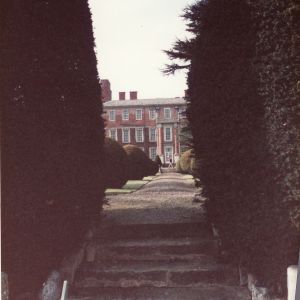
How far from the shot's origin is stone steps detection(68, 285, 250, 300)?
468 cm

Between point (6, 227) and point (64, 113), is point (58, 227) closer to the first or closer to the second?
point (6, 227)

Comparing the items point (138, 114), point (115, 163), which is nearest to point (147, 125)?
point (138, 114)

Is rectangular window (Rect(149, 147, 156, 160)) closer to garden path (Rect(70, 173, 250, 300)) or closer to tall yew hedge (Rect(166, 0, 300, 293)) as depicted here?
garden path (Rect(70, 173, 250, 300))

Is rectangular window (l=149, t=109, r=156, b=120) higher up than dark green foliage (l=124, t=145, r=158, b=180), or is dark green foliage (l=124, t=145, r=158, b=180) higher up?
rectangular window (l=149, t=109, r=156, b=120)

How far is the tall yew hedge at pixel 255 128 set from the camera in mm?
3885

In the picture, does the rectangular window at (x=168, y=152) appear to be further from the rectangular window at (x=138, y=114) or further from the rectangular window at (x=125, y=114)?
the rectangular window at (x=125, y=114)

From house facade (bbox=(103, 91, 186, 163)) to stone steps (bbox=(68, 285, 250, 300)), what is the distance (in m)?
27.4

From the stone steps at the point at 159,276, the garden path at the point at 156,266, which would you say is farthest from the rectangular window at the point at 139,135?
the stone steps at the point at 159,276

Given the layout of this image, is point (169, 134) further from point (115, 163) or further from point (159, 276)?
point (159, 276)

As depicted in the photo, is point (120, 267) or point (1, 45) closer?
point (1, 45)

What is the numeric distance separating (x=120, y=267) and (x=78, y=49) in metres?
2.95

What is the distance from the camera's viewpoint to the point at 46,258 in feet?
14.9

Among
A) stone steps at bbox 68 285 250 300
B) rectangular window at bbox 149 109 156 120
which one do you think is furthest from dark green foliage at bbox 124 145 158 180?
stone steps at bbox 68 285 250 300

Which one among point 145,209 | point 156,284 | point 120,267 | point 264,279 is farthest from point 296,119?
point 145,209
